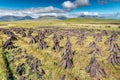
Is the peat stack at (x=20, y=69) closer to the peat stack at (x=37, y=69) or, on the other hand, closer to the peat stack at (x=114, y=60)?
the peat stack at (x=37, y=69)

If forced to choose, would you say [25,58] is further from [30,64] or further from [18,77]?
[18,77]

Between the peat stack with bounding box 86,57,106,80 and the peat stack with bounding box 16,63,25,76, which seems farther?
the peat stack with bounding box 86,57,106,80

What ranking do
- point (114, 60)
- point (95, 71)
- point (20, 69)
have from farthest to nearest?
point (114, 60)
point (20, 69)
point (95, 71)

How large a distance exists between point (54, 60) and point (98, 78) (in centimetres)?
1521

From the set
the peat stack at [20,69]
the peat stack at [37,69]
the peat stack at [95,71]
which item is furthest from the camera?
the peat stack at [95,71]

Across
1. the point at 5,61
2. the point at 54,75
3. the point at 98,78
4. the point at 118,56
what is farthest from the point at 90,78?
the point at 5,61

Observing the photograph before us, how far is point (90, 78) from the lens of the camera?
4088cm

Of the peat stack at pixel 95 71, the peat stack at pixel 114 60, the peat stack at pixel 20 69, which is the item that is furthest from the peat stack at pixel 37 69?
the peat stack at pixel 114 60

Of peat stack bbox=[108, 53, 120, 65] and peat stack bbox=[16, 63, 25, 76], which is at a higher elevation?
peat stack bbox=[16, 63, 25, 76]

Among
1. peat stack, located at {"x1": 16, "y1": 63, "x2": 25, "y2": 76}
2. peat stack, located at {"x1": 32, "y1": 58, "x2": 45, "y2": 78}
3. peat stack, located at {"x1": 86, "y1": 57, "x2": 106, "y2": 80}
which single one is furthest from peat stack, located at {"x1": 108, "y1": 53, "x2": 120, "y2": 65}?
peat stack, located at {"x1": 16, "y1": 63, "x2": 25, "y2": 76}

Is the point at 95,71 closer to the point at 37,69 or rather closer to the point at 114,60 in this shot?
the point at 114,60

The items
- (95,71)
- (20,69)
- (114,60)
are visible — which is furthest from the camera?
(114,60)

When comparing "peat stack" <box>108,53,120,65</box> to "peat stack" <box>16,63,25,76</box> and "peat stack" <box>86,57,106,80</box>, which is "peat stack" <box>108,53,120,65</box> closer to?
"peat stack" <box>86,57,106,80</box>

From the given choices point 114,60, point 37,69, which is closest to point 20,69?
point 37,69
